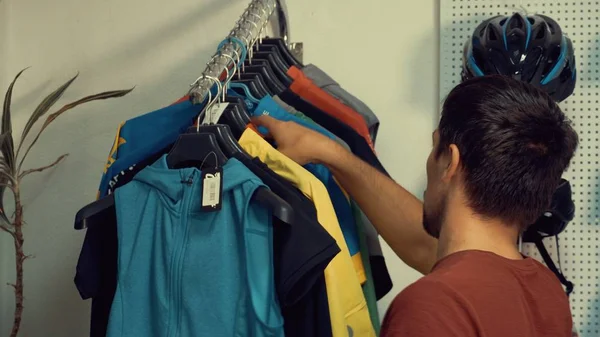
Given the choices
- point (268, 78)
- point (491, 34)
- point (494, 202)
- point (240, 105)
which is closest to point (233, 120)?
point (240, 105)

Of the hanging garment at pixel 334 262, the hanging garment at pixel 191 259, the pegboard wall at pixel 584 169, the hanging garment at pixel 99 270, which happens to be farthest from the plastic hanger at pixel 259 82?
the pegboard wall at pixel 584 169

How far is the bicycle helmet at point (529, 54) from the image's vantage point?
1845 millimetres

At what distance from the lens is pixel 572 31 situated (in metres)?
2.11

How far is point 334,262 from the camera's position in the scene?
1.39 metres

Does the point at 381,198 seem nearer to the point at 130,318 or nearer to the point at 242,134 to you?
the point at 242,134

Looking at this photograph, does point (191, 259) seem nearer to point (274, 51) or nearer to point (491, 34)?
point (274, 51)

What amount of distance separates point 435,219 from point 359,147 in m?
0.39

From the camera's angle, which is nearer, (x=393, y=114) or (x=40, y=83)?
(x=393, y=114)

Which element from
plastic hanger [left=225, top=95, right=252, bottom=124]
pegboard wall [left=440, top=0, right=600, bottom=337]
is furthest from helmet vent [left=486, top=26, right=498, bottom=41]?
plastic hanger [left=225, top=95, right=252, bottom=124]

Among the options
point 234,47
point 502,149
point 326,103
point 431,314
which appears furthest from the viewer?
point 326,103

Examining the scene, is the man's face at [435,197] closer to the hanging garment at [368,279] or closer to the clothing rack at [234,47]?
the hanging garment at [368,279]

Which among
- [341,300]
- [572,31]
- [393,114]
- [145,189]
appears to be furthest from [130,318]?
[572,31]

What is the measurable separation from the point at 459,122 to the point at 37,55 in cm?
162

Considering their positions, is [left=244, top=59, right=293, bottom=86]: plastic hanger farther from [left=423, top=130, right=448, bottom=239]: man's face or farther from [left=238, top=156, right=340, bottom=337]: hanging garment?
[left=423, top=130, right=448, bottom=239]: man's face
